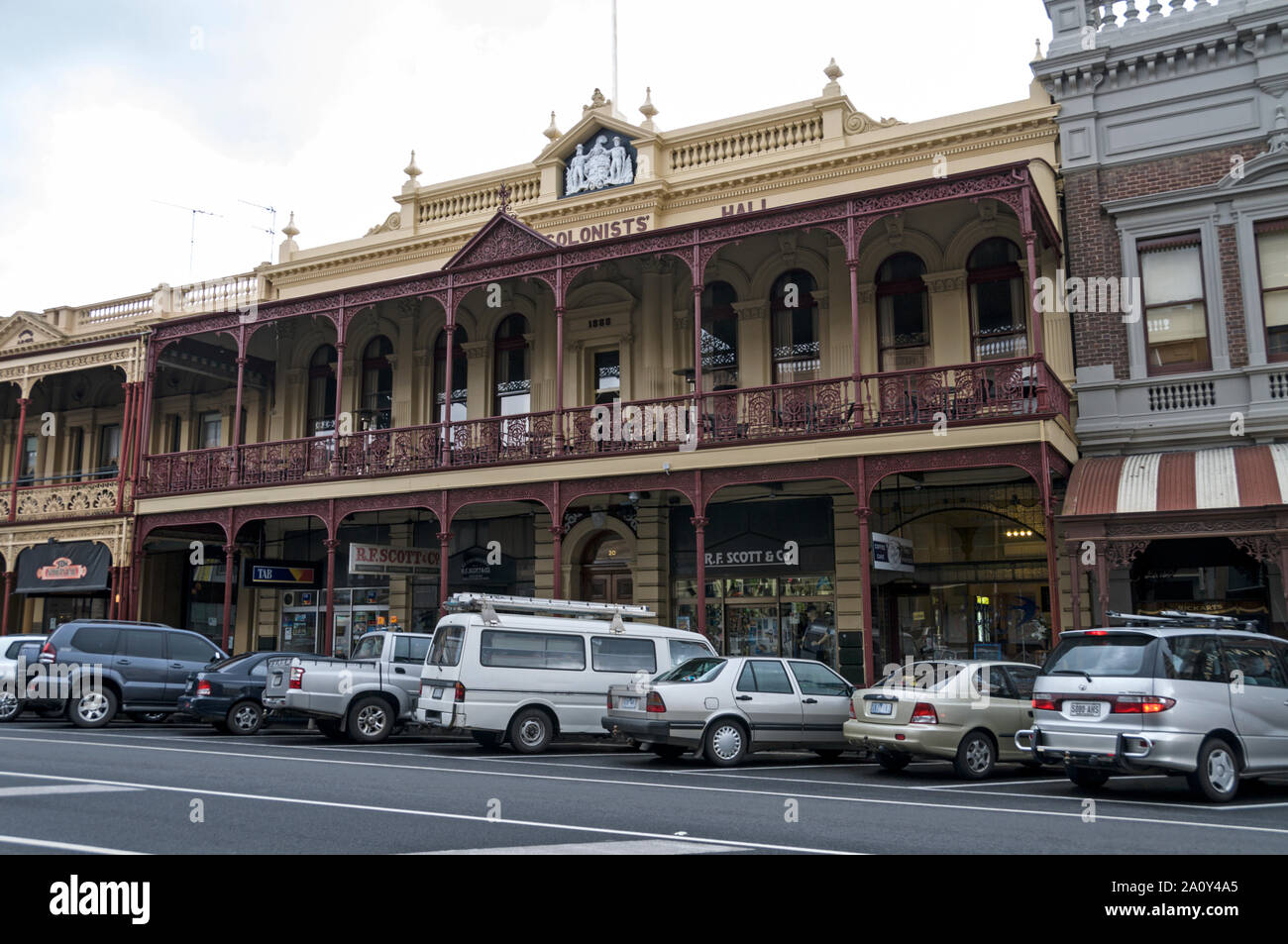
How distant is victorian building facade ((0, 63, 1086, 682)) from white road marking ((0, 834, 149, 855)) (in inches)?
445

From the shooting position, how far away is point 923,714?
1222cm

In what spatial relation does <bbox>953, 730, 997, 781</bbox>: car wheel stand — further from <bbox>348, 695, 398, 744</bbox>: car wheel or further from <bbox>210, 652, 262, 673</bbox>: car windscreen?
<bbox>210, 652, 262, 673</bbox>: car windscreen

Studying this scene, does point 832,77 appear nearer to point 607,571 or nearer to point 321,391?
point 607,571

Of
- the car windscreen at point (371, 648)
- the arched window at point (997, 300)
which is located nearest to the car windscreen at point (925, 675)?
the arched window at point (997, 300)

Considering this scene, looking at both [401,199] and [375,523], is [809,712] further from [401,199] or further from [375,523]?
[401,199]

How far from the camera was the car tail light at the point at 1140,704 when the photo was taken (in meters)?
10.2

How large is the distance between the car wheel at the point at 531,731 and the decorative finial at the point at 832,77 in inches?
493

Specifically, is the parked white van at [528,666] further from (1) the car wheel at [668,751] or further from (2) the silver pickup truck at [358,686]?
(2) the silver pickup truck at [358,686]

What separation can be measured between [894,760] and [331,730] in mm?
8750

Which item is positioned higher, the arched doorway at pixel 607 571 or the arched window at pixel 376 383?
the arched window at pixel 376 383

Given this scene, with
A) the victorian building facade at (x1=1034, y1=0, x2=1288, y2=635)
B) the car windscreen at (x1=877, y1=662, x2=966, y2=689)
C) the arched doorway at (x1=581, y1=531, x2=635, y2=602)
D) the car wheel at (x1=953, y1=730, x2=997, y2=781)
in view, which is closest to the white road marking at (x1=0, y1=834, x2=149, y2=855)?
the car windscreen at (x1=877, y1=662, x2=966, y2=689)
